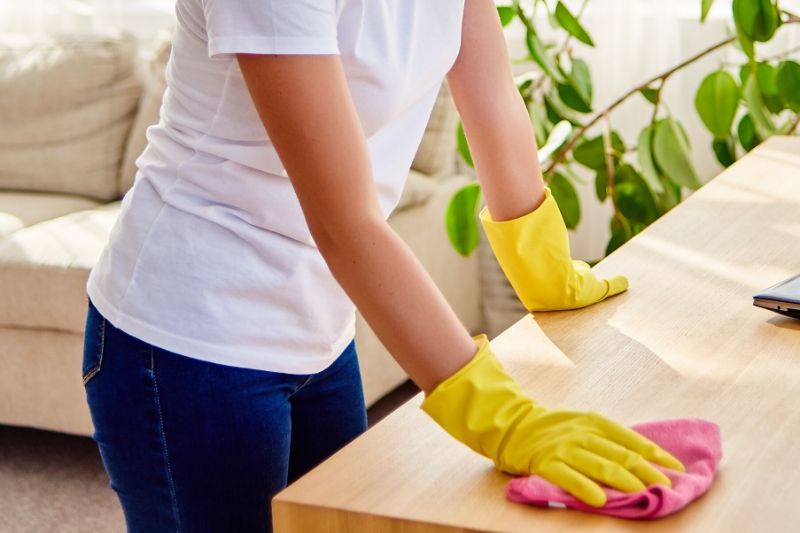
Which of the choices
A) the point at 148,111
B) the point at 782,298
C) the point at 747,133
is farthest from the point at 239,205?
the point at 148,111

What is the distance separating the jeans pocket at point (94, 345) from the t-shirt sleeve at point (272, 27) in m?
0.33

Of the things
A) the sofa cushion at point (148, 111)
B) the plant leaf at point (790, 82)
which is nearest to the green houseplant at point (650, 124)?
the plant leaf at point (790, 82)

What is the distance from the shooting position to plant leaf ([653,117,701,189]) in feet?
7.03

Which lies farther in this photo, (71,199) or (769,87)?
(71,199)

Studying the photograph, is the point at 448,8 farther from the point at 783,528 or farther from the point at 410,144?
the point at 783,528

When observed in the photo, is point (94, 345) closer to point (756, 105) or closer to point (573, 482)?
point (573, 482)

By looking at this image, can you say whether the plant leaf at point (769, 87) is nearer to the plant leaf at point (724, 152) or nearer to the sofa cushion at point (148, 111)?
the plant leaf at point (724, 152)

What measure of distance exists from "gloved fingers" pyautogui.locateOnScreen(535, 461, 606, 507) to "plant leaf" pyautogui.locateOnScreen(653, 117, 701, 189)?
56.4 inches

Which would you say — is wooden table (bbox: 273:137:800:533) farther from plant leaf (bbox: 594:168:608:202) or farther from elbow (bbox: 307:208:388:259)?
plant leaf (bbox: 594:168:608:202)

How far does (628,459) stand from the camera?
781 millimetres

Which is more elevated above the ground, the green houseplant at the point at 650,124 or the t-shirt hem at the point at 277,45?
the t-shirt hem at the point at 277,45

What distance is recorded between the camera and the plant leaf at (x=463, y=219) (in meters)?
2.42

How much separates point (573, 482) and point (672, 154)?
1.49 m

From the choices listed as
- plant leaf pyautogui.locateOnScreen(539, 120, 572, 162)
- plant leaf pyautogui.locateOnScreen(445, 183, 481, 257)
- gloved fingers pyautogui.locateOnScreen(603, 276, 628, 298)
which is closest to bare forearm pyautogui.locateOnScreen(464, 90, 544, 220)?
gloved fingers pyautogui.locateOnScreen(603, 276, 628, 298)
